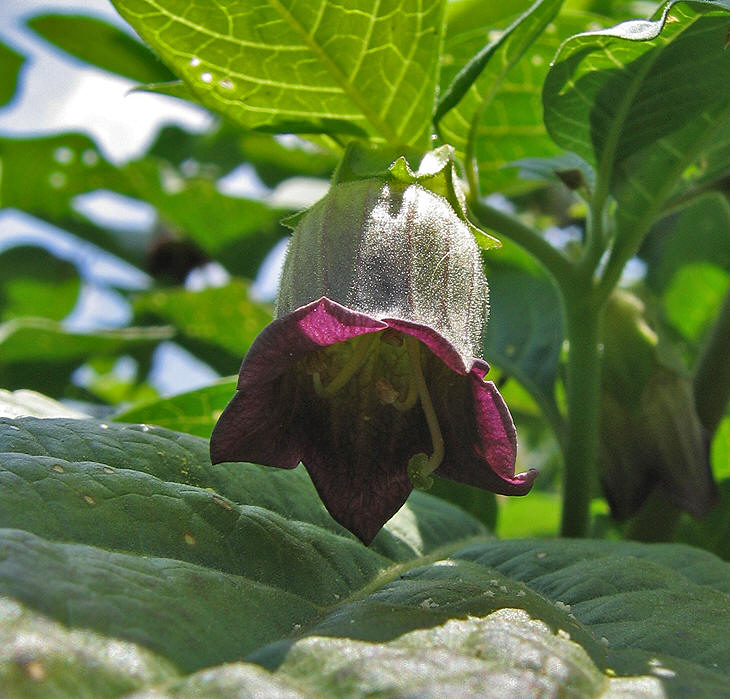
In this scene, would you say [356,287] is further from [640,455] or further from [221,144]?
[221,144]

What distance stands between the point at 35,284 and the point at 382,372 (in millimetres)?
2812

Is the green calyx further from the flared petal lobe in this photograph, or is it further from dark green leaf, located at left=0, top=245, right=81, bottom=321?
dark green leaf, located at left=0, top=245, right=81, bottom=321

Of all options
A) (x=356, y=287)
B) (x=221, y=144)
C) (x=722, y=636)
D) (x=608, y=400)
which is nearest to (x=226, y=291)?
(x=221, y=144)

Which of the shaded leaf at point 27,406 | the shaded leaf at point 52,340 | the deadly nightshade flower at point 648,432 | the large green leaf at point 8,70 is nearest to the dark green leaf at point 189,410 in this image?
the shaded leaf at point 27,406

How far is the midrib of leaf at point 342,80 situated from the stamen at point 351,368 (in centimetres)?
31

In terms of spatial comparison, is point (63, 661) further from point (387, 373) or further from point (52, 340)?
point (52, 340)

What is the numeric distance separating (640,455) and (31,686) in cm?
113

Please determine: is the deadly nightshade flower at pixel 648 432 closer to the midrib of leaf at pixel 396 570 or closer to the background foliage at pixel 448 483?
the background foliage at pixel 448 483

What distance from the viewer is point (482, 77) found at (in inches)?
52.8

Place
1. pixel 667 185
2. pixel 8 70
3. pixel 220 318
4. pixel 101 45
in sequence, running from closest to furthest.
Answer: pixel 667 185
pixel 220 318
pixel 101 45
pixel 8 70

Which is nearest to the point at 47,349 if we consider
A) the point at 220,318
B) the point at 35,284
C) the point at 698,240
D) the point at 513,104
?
the point at 220,318

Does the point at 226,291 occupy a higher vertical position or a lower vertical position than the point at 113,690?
lower

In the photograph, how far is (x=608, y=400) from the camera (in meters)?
1.55

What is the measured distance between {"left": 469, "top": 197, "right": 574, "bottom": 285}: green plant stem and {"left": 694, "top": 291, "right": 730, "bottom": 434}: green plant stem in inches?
11.6
